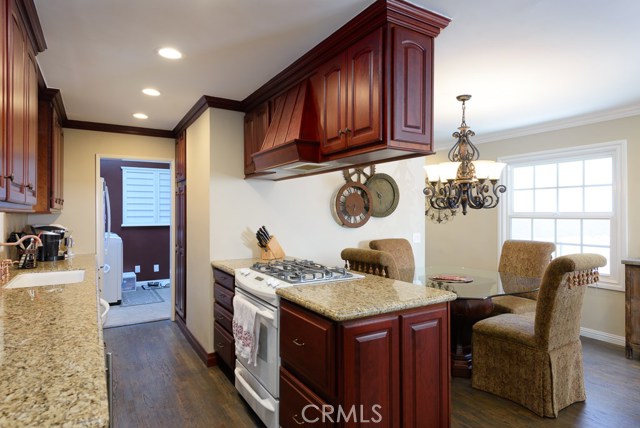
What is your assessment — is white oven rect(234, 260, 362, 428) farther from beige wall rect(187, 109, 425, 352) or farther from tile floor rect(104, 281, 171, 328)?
tile floor rect(104, 281, 171, 328)

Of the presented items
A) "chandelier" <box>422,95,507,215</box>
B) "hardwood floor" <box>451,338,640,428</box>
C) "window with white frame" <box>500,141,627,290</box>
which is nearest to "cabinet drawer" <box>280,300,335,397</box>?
"hardwood floor" <box>451,338,640,428</box>

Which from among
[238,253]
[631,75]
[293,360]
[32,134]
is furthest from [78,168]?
[631,75]

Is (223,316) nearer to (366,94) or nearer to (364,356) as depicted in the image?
(364,356)

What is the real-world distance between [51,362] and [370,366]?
3.98 ft

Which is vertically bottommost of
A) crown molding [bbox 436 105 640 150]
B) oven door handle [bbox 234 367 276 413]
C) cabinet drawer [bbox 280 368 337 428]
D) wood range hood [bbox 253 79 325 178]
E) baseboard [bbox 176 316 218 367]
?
baseboard [bbox 176 316 218 367]

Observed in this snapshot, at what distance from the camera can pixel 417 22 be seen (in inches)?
76.9

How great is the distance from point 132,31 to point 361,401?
2.30 meters

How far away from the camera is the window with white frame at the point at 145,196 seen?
22.4 feet

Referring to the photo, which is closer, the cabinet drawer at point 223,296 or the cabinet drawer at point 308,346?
Answer: the cabinet drawer at point 308,346

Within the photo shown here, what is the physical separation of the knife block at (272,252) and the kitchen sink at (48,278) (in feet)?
4.54

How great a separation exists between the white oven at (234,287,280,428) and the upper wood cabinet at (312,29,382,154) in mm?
1058

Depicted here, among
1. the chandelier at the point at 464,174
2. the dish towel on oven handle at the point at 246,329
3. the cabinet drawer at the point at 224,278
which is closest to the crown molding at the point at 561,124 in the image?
the chandelier at the point at 464,174

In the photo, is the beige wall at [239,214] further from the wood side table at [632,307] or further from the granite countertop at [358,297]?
the wood side table at [632,307]

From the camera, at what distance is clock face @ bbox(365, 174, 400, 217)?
412cm
